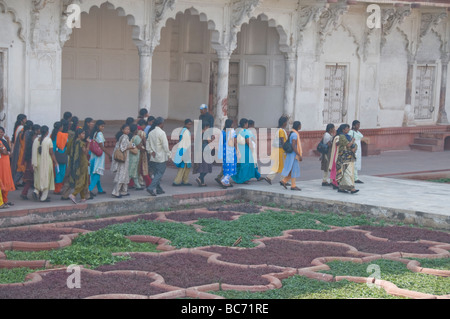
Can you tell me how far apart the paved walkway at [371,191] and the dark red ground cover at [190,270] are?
131 inches

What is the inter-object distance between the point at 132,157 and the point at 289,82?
7.51 metres

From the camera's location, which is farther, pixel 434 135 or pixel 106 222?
pixel 434 135

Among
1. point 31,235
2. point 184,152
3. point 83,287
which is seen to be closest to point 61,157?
point 31,235

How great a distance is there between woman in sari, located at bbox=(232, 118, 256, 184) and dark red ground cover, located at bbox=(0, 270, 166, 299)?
22.5 feet

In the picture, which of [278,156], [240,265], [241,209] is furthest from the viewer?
[278,156]

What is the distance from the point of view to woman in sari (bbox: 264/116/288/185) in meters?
15.9

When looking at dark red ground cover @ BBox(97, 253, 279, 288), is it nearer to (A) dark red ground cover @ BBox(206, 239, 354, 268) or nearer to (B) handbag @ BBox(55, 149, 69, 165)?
(A) dark red ground cover @ BBox(206, 239, 354, 268)

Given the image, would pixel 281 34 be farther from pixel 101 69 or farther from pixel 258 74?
pixel 101 69

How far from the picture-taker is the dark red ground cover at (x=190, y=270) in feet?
30.4

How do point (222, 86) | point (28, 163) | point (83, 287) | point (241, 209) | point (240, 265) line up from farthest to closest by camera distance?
point (222, 86) < point (241, 209) < point (28, 163) < point (240, 265) < point (83, 287)

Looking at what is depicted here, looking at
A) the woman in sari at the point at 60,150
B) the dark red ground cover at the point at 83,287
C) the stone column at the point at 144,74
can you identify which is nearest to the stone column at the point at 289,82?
the stone column at the point at 144,74

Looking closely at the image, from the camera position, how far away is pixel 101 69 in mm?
21812

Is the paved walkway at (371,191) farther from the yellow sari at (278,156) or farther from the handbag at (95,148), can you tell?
the handbag at (95,148)

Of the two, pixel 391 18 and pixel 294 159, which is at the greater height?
pixel 391 18
